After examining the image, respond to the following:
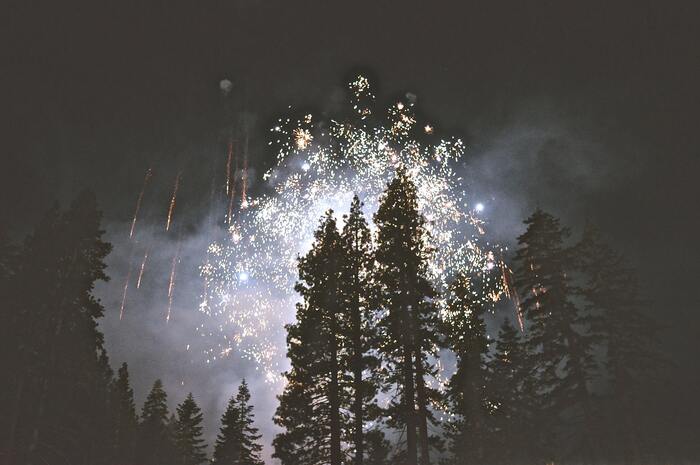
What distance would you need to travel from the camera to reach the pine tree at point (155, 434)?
51219 mm

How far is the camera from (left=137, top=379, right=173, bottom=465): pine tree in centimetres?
5122

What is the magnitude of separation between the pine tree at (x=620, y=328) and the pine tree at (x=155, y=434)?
46328 mm

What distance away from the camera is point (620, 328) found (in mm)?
23125

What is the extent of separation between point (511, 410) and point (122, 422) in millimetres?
36473

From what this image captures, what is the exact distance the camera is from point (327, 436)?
22.0m

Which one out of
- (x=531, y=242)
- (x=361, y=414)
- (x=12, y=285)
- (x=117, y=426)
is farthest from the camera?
(x=117, y=426)

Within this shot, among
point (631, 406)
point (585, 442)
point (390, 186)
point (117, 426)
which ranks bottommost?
point (585, 442)

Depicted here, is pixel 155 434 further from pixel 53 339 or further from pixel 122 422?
pixel 53 339

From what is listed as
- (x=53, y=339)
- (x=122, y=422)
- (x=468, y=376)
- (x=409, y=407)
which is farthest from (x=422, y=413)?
(x=122, y=422)

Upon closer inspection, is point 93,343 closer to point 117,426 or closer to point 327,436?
point 327,436

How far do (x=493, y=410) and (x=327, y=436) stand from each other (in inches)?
487

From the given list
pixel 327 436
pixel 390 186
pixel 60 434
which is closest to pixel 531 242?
pixel 390 186

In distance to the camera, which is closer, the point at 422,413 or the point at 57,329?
the point at 422,413

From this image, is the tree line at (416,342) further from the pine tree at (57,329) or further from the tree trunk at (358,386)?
the pine tree at (57,329)
